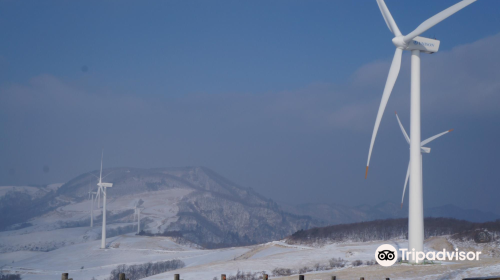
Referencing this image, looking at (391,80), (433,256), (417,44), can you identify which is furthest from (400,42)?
(433,256)

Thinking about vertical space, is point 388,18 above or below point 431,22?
above

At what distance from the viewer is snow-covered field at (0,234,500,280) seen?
35594mm

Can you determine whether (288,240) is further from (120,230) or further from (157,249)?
(120,230)

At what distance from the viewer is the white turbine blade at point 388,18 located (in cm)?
3888

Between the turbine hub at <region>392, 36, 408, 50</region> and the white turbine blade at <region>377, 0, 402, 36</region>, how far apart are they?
1301 millimetres

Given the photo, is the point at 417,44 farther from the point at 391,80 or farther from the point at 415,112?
the point at 415,112

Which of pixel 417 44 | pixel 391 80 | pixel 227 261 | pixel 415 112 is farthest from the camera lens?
pixel 227 261

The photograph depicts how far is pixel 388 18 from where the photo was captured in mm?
39375

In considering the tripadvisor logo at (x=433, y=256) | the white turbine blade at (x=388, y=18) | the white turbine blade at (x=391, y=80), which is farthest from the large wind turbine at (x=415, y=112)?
the tripadvisor logo at (x=433, y=256)

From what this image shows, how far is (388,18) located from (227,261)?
3058 centimetres

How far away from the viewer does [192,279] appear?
143 ft

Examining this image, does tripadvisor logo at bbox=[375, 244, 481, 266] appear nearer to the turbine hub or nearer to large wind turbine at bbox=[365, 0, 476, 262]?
large wind turbine at bbox=[365, 0, 476, 262]

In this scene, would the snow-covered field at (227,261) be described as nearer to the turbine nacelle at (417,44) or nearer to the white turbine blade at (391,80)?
the white turbine blade at (391,80)

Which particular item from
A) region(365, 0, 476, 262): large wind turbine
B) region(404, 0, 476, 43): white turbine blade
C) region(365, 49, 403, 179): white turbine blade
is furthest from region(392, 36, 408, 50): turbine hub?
region(365, 49, 403, 179): white turbine blade
